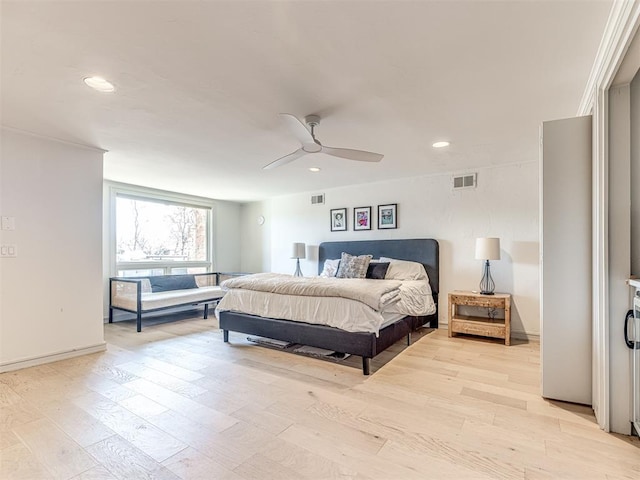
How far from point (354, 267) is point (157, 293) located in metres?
3.30

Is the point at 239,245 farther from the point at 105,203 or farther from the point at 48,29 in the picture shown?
the point at 48,29

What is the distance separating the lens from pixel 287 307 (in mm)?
3369

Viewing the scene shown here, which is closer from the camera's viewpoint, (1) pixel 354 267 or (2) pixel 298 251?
(1) pixel 354 267

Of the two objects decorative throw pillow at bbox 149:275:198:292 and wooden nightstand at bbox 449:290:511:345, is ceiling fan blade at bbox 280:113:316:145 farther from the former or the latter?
decorative throw pillow at bbox 149:275:198:292

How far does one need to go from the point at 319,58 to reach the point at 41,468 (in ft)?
8.85

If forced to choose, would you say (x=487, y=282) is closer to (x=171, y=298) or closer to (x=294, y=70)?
(x=294, y=70)

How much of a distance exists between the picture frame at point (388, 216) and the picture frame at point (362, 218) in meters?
0.19

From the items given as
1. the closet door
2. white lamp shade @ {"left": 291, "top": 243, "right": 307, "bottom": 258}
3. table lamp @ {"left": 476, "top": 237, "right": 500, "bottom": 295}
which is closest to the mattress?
table lamp @ {"left": 476, "top": 237, "right": 500, "bottom": 295}

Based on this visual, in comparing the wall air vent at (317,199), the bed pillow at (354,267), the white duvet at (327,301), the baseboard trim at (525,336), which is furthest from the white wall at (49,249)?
the baseboard trim at (525,336)

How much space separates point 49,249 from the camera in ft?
10.7

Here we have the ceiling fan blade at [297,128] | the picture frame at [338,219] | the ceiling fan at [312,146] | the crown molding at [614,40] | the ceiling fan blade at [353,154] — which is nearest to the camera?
the crown molding at [614,40]

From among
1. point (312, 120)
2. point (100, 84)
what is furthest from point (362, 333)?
point (100, 84)

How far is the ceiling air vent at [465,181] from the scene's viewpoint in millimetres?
4476

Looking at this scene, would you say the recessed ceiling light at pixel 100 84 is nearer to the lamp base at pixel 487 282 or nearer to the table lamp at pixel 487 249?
the table lamp at pixel 487 249
